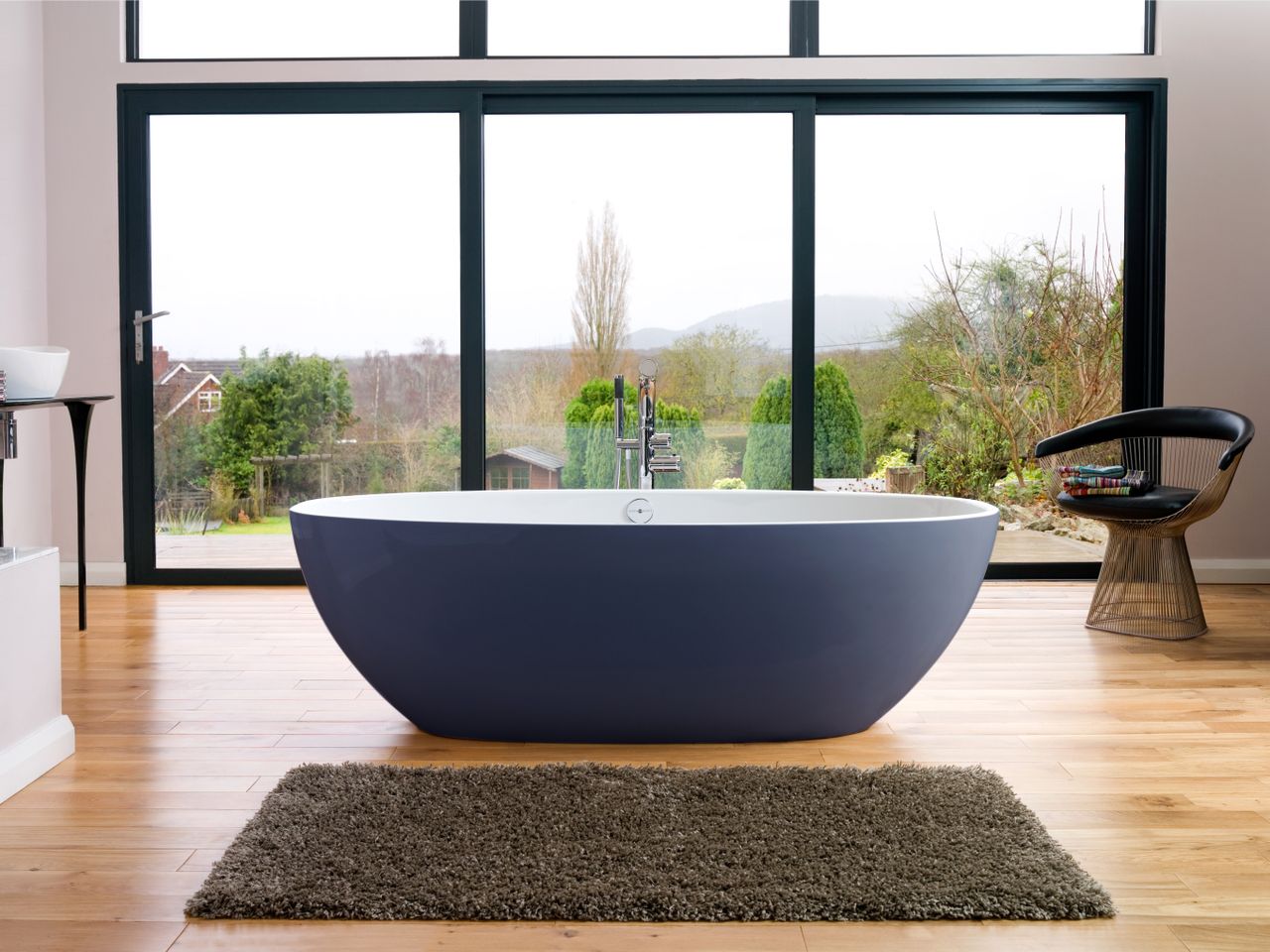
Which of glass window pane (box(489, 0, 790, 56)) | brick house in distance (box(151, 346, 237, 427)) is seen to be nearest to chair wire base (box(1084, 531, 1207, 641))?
glass window pane (box(489, 0, 790, 56))

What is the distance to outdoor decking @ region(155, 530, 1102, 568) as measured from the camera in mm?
4594

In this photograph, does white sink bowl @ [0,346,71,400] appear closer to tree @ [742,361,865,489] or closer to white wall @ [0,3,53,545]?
Answer: white wall @ [0,3,53,545]

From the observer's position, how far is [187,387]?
15.1ft

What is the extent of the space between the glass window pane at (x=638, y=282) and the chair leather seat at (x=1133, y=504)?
1.25 meters

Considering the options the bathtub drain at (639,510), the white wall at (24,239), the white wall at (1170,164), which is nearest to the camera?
the bathtub drain at (639,510)

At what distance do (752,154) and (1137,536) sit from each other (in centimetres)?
209

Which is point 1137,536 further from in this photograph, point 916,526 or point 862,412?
point 916,526

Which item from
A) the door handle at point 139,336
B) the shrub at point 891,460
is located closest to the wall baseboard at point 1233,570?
the shrub at point 891,460

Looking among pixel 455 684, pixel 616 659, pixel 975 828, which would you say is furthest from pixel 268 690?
pixel 975 828

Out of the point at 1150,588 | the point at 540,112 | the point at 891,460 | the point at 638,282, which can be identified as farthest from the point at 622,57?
the point at 1150,588

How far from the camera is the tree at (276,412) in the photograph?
4566mm

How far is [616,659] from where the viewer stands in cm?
235

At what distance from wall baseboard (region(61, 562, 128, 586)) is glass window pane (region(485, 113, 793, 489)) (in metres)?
1.61

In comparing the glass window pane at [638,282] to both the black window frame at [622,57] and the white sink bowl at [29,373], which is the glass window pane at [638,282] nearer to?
the black window frame at [622,57]
